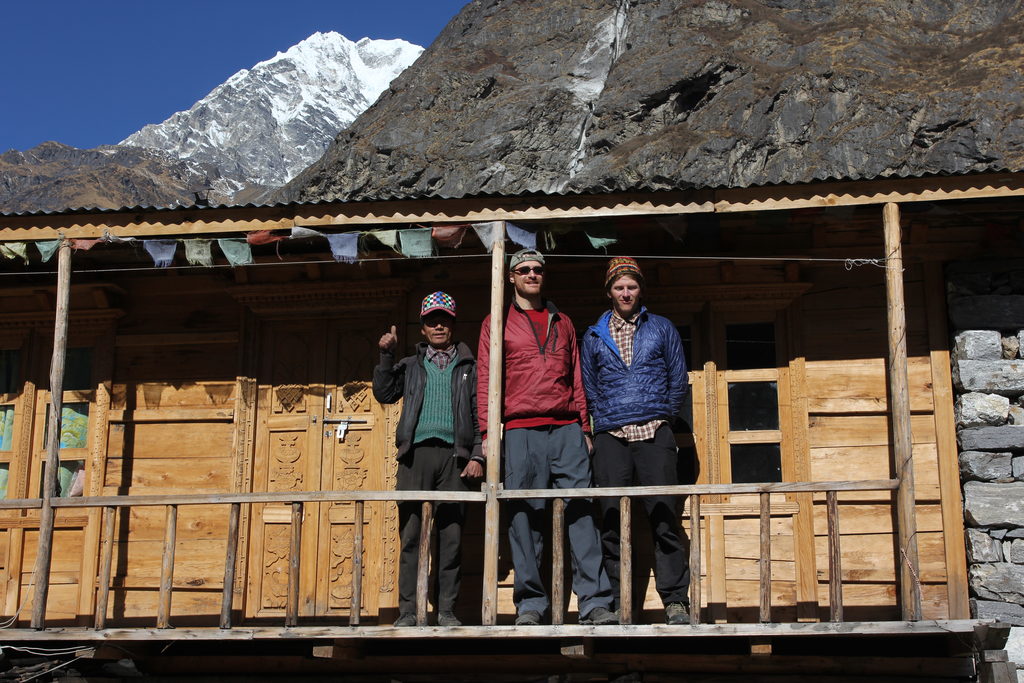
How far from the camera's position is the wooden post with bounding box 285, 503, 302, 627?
302 inches

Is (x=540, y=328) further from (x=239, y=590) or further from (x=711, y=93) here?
(x=711, y=93)

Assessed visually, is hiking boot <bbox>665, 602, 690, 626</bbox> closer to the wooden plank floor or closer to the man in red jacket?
the wooden plank floor

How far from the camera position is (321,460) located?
9.37 metres

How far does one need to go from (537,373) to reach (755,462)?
6.75 feet

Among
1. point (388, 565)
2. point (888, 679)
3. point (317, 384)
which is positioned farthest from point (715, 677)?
point (317, 384)

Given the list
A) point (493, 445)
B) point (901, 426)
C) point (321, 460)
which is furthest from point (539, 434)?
point (901, 426)

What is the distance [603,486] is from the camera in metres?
7.91

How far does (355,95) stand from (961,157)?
13973cm

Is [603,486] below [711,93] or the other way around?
below

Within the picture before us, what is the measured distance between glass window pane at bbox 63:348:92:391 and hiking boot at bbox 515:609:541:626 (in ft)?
14.8

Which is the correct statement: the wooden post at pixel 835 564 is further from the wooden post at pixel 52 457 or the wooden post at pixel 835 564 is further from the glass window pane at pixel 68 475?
the glass window pane at pixel 68 475

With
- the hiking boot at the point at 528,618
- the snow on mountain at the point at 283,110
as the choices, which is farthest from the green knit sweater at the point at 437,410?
the snow on mountain at the point at 283,110

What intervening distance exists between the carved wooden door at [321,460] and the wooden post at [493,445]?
1.58 metres

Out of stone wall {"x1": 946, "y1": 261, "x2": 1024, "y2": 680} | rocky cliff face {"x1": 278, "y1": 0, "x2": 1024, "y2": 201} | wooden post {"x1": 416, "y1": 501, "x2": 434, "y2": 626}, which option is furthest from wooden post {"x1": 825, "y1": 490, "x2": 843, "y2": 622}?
rocky cliff face {"x1": 278, "y1": 0, "x2": 1024, "y2": 201}
